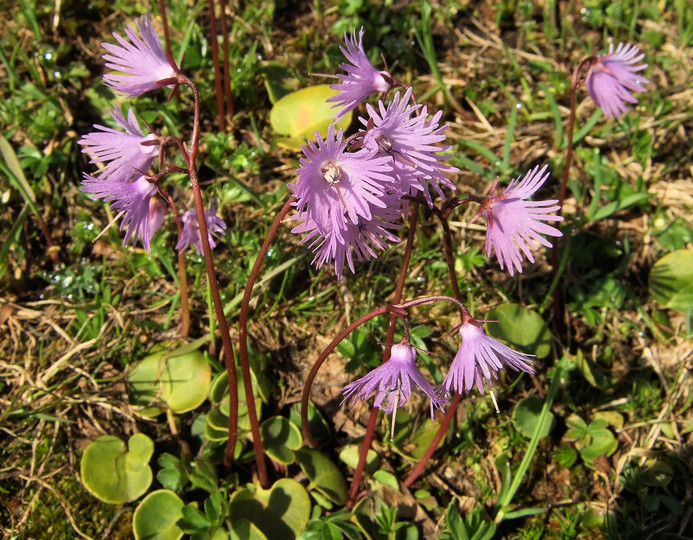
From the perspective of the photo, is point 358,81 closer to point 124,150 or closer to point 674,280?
point 124,150

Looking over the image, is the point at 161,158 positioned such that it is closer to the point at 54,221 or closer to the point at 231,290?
the point at 231,290

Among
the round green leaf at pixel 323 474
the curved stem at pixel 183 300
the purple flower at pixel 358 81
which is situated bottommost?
the round green leaf at pixel 323 474

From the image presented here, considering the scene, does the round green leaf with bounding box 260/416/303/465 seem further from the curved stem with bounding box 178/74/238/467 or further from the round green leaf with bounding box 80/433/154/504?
the round green leaf with bounding box 80/433/154/504

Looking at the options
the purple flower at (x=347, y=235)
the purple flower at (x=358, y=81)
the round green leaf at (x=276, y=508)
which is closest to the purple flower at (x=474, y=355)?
the purple flower at (x=347, y=235)

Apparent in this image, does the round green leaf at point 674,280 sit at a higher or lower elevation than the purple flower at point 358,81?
lower

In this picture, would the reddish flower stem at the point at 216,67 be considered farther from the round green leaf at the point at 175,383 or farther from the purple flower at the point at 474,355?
the purple flower at the point at 474,355

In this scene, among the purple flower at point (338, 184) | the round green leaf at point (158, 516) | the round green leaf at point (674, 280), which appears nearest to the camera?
the purple flower at point (338, 184)

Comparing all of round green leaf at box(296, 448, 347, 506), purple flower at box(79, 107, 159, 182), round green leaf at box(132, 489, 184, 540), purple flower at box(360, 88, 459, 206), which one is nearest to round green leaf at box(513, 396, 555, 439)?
round green leaf at box(296, 448, 347, 506)
